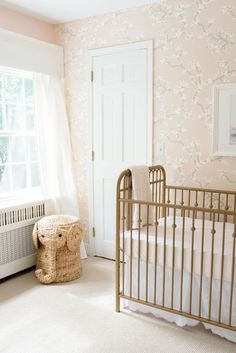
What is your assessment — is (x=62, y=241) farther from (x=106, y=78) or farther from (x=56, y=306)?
(x=106, y=78)

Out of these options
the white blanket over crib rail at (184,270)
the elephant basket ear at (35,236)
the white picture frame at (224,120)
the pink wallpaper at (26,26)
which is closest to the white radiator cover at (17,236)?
the elephant basket ear at (35,236)

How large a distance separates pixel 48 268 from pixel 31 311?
1.64ft

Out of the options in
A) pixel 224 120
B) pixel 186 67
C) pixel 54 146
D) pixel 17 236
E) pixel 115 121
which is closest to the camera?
pixel 224 120

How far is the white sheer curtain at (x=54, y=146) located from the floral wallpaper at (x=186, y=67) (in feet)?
2.14

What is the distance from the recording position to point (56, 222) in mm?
3074

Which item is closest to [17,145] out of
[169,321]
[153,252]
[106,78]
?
[106,78]

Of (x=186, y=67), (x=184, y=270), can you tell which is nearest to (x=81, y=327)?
(x=184, y=270)

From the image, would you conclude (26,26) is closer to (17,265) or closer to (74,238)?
(74,238)

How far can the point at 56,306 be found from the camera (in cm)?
263

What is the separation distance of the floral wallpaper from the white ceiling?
0.32 feet

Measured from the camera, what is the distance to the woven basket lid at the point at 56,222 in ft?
9.92

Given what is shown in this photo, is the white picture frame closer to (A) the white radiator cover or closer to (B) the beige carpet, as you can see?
(B) the beige carpet

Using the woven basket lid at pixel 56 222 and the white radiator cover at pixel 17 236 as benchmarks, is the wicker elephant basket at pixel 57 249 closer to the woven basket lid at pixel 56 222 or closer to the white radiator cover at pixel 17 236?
the woven basket lid at pixel 56 222

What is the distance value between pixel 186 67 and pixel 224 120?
0.55 metres
